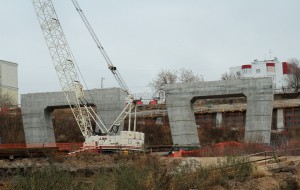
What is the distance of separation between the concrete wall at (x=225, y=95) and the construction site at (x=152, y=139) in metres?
0.09

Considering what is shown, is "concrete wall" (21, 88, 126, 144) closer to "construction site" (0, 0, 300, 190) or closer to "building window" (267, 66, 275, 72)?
"construction site" (0, 0, 300, 190)

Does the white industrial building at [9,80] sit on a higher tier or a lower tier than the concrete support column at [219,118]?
higher

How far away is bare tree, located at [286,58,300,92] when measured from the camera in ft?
321

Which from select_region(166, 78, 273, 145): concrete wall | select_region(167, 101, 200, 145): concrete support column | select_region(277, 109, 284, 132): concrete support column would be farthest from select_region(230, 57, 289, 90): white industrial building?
select_region(167, 101, 200, 145): concrete support column

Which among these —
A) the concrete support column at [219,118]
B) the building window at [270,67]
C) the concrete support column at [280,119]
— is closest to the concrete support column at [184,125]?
A: the concrete support column at [219,118]

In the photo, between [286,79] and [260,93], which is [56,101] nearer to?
[260,93]

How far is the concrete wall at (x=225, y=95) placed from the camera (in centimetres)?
4325

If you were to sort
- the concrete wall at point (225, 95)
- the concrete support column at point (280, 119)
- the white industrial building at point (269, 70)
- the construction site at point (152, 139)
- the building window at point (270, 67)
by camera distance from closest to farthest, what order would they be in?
the construction site at point (152, 139), the concrete wall at point (225, 95), the concrete support column at point (280, 119), the white industrial building at point (269, 70), the building window at point (270, 67)

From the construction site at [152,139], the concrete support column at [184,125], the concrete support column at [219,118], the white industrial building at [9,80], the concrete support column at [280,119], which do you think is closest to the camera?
the construction site at [152,139]

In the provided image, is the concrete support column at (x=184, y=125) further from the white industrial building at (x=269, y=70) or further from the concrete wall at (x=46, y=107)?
the white industrial building at (x=269, y=70)

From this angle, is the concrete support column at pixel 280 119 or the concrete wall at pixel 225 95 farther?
the concrete support column at pixel 280 119

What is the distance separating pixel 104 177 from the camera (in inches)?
532

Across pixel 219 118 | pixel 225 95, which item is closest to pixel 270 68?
pixel 219 118

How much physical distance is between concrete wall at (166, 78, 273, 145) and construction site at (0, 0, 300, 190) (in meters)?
0.09
